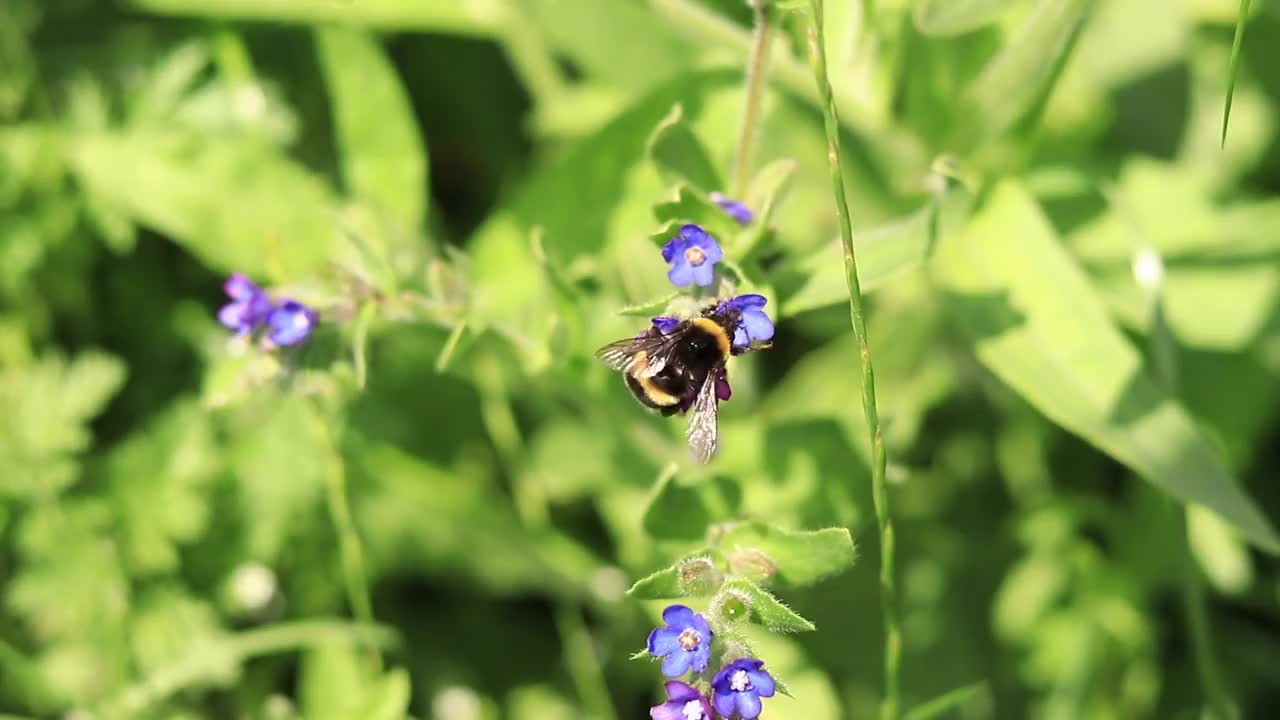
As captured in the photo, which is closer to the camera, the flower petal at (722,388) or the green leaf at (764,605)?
the green leaf at (764,605)

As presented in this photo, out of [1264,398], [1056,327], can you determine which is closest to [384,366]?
[1056,327]

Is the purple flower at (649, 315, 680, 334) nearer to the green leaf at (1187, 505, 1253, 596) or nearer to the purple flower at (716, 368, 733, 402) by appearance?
the purple flower at (716, 368, 733, 402)

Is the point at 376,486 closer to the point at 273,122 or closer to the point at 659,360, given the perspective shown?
the point at 273,122

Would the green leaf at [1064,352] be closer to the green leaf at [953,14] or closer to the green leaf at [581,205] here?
the green leaf at [953,14]

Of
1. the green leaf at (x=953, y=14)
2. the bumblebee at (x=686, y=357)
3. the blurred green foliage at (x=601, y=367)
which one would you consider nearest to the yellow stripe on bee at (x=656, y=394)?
the bumblebee at (x=686, y=357)

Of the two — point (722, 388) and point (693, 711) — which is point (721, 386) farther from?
point (693, 711)

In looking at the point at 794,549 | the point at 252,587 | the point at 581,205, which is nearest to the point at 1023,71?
the point at 581,205
